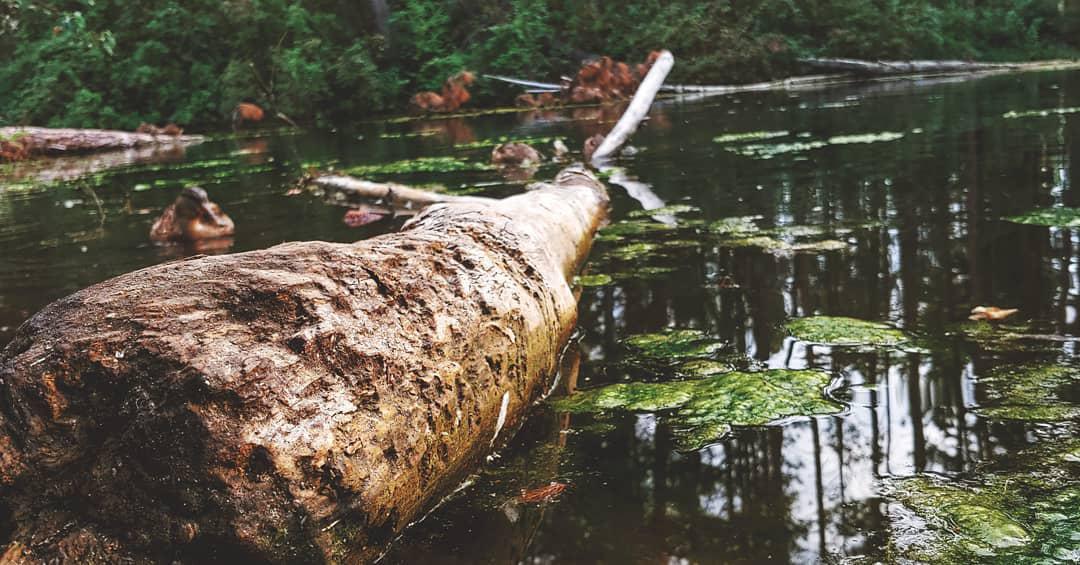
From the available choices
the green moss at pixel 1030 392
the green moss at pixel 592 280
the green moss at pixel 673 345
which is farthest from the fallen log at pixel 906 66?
the green moss at pixel 1030 392

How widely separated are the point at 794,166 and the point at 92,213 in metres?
6.79

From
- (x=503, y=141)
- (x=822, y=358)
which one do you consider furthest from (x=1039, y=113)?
(x=822, y=358)

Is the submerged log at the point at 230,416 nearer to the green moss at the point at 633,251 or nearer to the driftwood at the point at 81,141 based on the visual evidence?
the green moss at the point at 633,251

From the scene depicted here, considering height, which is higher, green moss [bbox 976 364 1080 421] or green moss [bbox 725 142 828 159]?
green moss [bbox 725 142 828 159]

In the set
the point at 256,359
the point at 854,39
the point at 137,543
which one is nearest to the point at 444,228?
the point at 256,359

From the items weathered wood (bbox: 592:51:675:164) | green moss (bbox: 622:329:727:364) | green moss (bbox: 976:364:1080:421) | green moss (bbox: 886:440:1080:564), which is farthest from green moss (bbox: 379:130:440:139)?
green moss (bbox: 886:440:1080:564)

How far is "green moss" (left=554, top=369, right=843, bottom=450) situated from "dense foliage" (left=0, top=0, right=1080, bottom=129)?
18.4 meters

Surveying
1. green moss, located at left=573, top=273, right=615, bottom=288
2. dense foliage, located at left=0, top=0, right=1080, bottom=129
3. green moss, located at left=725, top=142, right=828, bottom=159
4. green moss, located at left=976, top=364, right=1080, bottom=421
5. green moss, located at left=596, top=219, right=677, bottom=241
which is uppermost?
dense foliage, located at left=0, top=0, right=1080, bottom=129

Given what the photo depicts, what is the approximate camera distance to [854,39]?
20156mm

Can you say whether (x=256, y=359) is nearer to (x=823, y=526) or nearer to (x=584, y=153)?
(x=823, y=526)

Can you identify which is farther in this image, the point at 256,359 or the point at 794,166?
the point at 794,166

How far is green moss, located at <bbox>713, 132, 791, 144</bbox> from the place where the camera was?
967 centimetres

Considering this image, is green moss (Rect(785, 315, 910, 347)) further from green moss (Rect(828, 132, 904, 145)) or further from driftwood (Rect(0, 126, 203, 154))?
driftwood (Rect(0, 126, 203, 154))

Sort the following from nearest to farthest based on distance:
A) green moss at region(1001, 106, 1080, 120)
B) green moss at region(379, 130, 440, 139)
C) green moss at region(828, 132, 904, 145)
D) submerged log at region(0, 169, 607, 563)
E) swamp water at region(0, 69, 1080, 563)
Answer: submerged log at region(0, 169, 607, 563), swamp water at region(0, 69, 1080, 563), green moss at region(828, 132, 904, 145), green moss at region(1001, 106, 1080, 120), green moss at region(379, 130, 440, 139)
